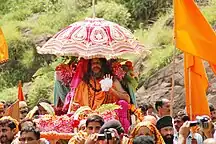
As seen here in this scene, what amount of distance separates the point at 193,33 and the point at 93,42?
6.34 feet

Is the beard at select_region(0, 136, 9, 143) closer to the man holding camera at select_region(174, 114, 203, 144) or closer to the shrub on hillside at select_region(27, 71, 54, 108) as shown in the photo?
the man holding camera at select_region(174, 114, 203, 144)

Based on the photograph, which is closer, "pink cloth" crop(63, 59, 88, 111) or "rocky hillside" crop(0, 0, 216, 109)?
"pink cloth" crop(63, 59, 88, 111)

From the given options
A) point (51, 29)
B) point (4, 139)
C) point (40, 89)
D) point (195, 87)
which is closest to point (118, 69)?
point (195, 87)

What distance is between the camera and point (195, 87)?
33.4ft

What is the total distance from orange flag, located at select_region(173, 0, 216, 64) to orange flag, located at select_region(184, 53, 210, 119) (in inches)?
25.9

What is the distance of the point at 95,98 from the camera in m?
11.1

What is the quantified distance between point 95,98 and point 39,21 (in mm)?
12596

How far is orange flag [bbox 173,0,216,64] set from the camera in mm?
9445

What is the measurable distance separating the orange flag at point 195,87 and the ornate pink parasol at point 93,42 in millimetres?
1094

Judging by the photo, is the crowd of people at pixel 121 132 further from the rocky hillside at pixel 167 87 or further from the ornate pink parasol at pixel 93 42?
the rocky hillside at pixel 167 87

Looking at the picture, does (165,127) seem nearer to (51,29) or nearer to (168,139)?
(168,139)

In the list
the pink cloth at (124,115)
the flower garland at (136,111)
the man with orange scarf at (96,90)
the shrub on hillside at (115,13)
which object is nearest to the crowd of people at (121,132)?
the pink cloth at (124,115)

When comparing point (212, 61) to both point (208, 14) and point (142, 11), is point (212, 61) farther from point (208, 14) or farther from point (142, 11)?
point (142, 11)

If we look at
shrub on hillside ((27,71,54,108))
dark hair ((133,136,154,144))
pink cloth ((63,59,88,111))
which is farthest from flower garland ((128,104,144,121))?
shrub on hillside ((27,71,54,108))
